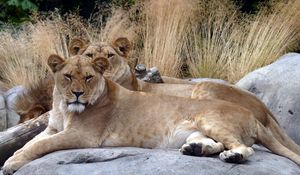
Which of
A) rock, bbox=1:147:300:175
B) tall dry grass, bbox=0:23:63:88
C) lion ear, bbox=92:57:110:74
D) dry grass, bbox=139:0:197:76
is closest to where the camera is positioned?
rock, bbox=1:147:300:175

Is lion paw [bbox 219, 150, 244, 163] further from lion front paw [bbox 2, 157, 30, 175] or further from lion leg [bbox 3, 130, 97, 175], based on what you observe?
lion front paw [bbox 2, 157, 30, 175]

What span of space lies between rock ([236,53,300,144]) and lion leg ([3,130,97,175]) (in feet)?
10.5

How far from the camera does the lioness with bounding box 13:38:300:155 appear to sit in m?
7.80

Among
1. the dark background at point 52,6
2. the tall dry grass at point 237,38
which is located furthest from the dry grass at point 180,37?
the dark background at point 52,6

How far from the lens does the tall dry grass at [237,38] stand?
13.1 metres

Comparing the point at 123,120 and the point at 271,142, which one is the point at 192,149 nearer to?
the point at 271,142

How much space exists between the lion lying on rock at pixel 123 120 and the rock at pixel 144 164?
18cm

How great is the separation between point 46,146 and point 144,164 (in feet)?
3.51

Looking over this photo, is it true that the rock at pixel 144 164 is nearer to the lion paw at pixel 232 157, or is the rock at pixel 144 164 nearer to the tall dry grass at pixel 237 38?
the lion paw at pixel 232 157

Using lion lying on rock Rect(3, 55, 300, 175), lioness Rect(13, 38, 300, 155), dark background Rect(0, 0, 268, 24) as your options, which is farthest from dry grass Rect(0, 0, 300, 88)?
lion lying on rock Rect(3, 55, 300, 175)

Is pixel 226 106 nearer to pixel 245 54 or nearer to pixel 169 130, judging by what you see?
pixel 169 130

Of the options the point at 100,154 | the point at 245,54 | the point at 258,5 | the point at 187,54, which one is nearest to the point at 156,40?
the point at 187,54

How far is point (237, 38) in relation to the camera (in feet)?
44.2

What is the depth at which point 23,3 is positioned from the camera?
596 inches
